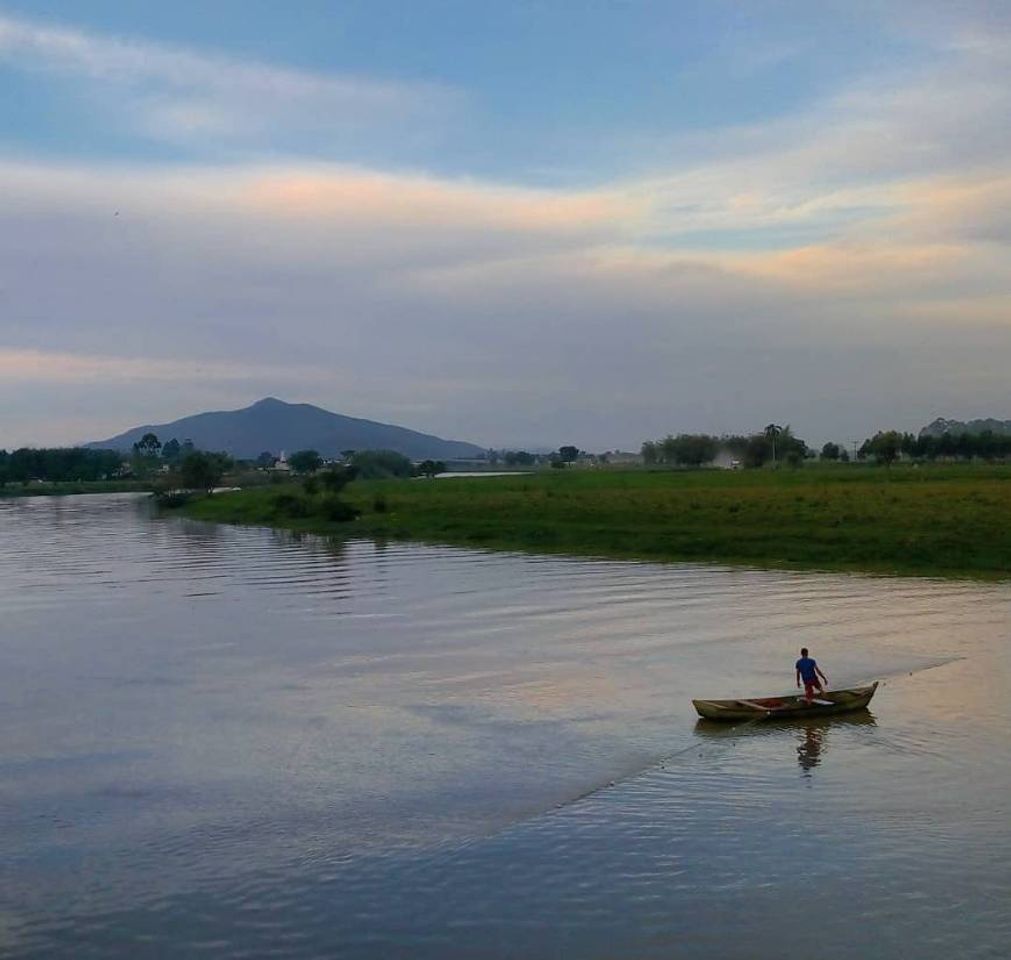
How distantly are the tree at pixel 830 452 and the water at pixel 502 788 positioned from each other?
13458 centimetres

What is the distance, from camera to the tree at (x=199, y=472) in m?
119

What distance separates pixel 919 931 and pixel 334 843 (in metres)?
6.58

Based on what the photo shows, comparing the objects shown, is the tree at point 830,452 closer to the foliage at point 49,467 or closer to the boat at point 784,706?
the foliage at point 49,467

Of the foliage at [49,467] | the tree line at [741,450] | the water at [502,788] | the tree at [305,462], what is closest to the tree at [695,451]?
the tree line at [741,450]

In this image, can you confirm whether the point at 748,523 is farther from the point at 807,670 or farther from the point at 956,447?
the point at 956,447

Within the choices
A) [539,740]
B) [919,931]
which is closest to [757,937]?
[919,931]

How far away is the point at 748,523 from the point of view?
5375cm

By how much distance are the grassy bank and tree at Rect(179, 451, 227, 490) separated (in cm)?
3580

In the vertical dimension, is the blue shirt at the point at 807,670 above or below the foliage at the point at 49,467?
below

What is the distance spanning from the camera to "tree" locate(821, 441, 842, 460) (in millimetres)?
163625

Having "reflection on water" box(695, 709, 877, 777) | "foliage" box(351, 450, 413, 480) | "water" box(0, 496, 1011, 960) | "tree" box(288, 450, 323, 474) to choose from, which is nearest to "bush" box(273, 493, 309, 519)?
"water" box(0, 496, 1011, 960)

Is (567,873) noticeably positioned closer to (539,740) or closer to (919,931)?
(919,931)

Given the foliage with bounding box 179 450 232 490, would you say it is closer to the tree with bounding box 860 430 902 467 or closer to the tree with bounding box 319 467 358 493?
the tree with bounding box 319 467 358 493

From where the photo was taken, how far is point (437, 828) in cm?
1453
